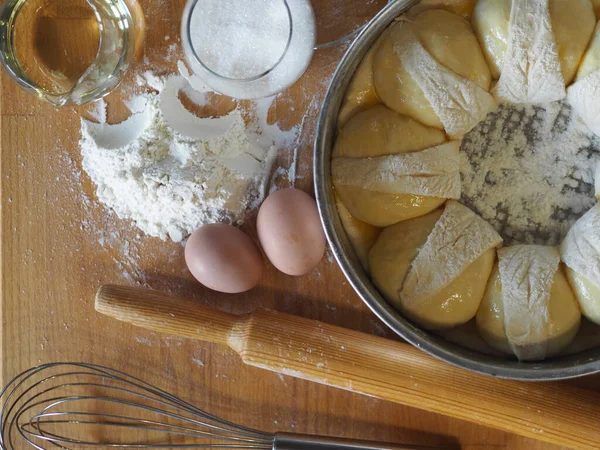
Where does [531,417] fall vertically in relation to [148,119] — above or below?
below

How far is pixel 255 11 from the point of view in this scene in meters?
0.94

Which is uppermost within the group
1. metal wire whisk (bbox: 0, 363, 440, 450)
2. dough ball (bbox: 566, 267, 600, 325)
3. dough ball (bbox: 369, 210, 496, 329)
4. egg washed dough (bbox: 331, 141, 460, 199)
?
egg washed dough (bbox: 331, 141, 460, 199)

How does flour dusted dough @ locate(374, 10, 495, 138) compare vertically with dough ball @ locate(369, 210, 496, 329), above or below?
above

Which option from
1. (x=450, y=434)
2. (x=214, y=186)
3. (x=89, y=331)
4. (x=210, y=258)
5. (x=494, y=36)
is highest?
(x=494, y=36)

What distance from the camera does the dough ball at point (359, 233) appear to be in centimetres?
91

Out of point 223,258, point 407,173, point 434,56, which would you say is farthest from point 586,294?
point 223,258

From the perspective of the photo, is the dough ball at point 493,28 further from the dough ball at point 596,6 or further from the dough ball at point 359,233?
the dough ball at point 359,233

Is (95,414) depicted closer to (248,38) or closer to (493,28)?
(248,38)

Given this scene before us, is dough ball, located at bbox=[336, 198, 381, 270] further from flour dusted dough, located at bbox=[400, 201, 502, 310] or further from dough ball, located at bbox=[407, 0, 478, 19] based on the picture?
dough ball, located at bbox=[407, 0, 478, 19]

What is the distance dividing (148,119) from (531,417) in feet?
2.61

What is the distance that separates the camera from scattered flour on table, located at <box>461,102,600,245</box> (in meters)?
0.93

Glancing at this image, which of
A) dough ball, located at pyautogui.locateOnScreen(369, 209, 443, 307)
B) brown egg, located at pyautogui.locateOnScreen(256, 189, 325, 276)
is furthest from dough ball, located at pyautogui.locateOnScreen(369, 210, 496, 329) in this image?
brown egg, located at pyautogui.locateOnScreen(256, 189, 325, 276)

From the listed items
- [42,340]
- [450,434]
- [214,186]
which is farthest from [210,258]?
[450,434]

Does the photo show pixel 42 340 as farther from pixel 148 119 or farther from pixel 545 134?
pixel 545 134
